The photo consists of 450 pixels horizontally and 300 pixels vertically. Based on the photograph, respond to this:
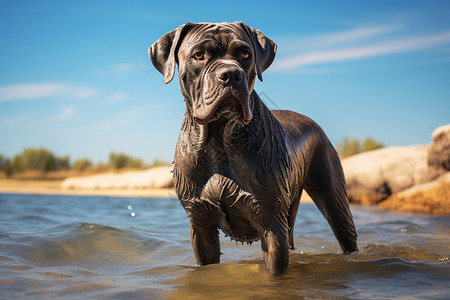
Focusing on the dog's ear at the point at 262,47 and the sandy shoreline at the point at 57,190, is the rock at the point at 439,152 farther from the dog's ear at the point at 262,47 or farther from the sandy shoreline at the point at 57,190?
the dog's ear at the point at 262,47

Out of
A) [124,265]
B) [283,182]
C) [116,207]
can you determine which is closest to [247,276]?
[283,182]

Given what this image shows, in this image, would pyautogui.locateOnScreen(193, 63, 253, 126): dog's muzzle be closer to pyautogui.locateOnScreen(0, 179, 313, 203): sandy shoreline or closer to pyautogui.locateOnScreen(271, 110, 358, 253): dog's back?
pyautogui.locateOnScreen(271, 110, 358, 253): dog's back

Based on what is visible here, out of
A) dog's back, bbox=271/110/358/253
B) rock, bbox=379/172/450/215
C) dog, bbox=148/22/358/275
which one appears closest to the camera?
dog, bbox=148/22/358/275

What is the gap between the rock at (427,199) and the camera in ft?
37.8

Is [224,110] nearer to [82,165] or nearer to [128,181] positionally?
[128,181]

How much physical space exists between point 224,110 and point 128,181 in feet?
60.9

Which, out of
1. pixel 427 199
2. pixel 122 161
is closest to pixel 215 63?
pixel 427 199

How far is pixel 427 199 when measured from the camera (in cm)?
1184

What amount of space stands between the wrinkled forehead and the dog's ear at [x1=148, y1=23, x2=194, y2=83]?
0.10 meters

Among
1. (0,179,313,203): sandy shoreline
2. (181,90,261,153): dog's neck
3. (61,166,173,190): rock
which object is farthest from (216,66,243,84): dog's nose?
(61,166,173,190): rock

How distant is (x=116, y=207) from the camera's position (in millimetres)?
12602

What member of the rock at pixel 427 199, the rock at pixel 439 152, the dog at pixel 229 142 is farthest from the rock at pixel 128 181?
the dog at pixel 229 142

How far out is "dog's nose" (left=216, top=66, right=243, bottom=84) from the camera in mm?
3064

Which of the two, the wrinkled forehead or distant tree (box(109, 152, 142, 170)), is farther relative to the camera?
distant tree (box(109, 152, 142, 170))
